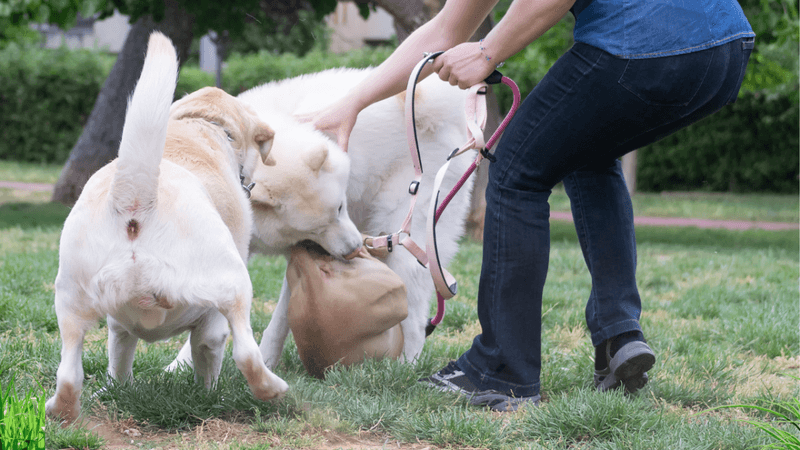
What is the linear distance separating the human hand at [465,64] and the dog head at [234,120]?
0.69m

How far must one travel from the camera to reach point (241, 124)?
104 inches

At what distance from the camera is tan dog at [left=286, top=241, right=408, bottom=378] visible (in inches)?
108

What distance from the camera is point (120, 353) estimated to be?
2596mm

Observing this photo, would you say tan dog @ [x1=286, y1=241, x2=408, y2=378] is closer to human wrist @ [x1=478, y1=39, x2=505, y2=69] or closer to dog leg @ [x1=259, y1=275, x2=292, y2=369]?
dog leg @ [x1=259, y1=275, x2=292, y2=369]

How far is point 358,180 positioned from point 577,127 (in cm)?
117

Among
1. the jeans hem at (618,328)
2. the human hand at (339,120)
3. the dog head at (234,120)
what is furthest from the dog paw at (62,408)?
the jeans hem at (618,328)

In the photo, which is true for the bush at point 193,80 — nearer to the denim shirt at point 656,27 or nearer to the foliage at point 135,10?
the foliage at point 135,10

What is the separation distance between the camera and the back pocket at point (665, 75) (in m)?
2.18

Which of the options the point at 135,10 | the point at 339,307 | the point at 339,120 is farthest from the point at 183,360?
the point at 135,10

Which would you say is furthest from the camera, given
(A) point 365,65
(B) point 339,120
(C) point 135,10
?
(A) point 365,65

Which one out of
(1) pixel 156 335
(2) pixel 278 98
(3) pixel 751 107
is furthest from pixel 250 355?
(3) pixel 751 107

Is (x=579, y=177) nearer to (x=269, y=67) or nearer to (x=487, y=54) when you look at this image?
(x=487, y=54)

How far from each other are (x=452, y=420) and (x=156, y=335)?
974 mm

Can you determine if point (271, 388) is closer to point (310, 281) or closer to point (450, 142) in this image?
point (310, 281)
